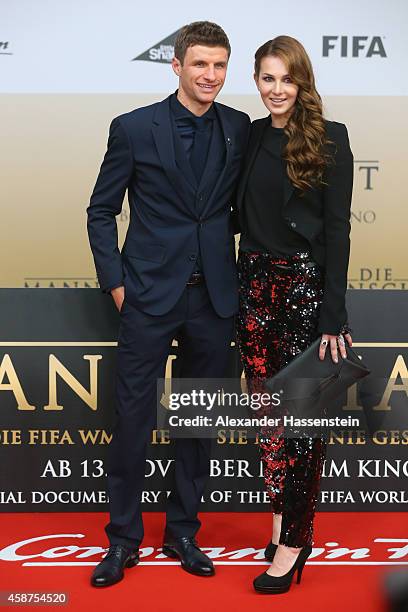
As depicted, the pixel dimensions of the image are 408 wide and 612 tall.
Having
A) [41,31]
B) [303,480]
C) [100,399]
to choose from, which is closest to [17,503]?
[100,399]

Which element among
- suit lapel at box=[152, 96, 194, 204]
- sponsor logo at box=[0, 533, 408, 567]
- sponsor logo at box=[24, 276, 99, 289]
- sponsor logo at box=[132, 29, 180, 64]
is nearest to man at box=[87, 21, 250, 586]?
suit lapel at box=[152, 96, 194, 204]

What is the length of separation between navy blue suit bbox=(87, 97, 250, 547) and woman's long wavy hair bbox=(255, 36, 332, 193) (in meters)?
0.21

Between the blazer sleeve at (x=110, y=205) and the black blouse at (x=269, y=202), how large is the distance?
0.33 meters

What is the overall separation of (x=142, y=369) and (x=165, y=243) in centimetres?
36

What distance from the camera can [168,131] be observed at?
2.22m

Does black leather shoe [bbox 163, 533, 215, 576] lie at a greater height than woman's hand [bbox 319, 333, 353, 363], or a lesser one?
lesser

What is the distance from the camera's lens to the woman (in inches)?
82.4

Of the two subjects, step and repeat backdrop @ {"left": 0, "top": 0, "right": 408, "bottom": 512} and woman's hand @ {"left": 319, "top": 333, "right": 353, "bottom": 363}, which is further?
step and repeat backdrop @ {"left": 0, "top": 0, "right": 408, "bottom": 512}

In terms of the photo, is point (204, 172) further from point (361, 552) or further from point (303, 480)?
point (361, 552)

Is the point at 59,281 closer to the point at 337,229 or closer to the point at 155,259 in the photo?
the point at 155,259

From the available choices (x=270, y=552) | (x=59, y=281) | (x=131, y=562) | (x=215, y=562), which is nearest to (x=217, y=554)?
(x=215, y=562)

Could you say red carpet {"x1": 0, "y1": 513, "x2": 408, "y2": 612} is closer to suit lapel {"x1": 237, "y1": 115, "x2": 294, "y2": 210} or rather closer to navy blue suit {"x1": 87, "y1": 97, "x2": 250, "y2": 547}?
navy blue suit {"x1": 87, "y1": 97, "x2": 250, "y2": 547}

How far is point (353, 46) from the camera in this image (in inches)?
152

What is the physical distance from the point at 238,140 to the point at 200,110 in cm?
13
